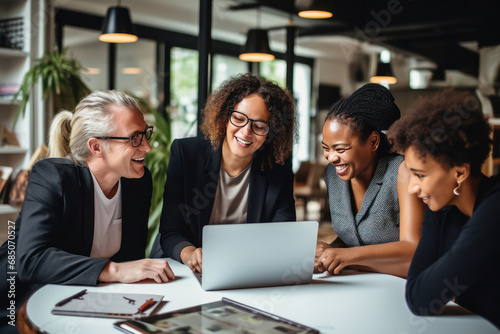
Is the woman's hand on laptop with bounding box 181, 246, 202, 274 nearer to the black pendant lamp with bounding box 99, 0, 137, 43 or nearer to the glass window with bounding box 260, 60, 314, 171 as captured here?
the black pendant lamp with bounding box 99, 0, 137, 43

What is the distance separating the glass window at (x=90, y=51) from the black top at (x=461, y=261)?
617 cm

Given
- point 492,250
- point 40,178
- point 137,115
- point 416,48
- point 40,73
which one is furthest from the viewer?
point 416,48

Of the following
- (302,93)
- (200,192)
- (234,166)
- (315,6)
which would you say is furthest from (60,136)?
(302,93)

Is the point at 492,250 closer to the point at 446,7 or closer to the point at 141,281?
the point at 141,281

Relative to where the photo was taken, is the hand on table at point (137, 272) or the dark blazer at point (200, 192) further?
the dark blazer at point (200, 192)

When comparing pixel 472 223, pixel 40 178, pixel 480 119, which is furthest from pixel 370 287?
pixel 40 178

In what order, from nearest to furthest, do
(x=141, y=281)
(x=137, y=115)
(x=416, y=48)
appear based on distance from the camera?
1. (x=141, y=281)
2. (x=137, y=115)
3. (x=416, y=48)

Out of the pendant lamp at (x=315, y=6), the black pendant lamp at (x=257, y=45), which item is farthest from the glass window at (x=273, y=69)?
the pendant lamp at (x=315, y=6)

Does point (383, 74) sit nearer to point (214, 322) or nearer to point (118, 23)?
point (118, 23)

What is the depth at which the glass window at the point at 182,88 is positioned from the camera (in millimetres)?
8469

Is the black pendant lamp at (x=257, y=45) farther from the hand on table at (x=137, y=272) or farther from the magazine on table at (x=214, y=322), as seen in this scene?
the magazine on table at (x=214, y=322)

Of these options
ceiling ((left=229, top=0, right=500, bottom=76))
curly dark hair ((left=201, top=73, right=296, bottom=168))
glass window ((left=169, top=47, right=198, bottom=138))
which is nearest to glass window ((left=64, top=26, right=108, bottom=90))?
glass window ((left=169, top=47, right=198, bottom=138))

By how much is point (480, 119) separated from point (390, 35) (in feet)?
23.2

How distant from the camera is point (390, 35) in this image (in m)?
7.98
